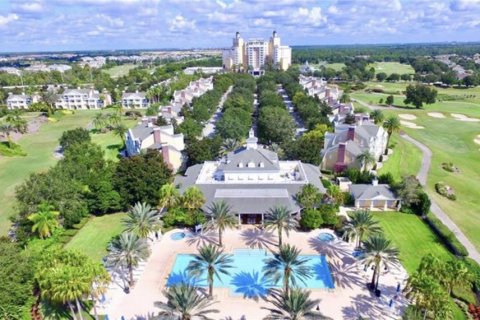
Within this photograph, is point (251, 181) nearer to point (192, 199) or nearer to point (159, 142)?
point (192, 199)

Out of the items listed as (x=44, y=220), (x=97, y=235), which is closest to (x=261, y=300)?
(x=97, y=235)

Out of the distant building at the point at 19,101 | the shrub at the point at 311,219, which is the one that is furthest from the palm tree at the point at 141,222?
the distant building at the point at 19,101

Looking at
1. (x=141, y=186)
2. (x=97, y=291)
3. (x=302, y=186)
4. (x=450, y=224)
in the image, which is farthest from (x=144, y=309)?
(x=450, y=224)

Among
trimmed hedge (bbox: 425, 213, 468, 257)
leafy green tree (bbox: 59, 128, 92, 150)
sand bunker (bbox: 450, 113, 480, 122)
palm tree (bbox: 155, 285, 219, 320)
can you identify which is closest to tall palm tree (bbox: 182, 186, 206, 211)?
palm tree (bbox: 155, 285, 219, 320)

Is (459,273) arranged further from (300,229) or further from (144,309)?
(144,309)

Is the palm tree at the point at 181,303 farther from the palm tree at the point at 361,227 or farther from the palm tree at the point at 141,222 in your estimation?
the palm tree at the point at 361,227
